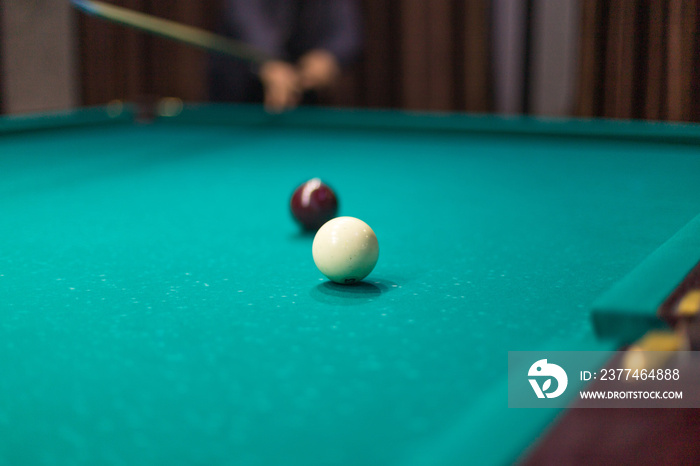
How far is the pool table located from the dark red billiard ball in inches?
2.8

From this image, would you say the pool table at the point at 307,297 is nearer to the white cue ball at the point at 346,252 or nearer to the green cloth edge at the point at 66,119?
the white cue ball at the point at 346,252

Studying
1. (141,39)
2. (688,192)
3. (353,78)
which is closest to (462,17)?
(353,78)

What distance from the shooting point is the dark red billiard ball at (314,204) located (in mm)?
1744

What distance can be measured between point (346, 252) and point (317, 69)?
3.81m

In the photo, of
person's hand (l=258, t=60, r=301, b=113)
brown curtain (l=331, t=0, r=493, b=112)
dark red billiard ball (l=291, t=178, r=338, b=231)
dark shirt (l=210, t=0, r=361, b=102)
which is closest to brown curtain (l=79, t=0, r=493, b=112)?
brown curtain (l=331, t=0, r=493, b=112)

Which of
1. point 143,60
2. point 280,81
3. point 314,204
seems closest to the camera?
point 314,204

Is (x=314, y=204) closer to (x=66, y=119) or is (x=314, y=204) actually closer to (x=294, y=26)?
(x=66, y=119)

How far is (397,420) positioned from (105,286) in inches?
28.3

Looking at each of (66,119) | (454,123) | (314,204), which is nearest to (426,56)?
(454,123)

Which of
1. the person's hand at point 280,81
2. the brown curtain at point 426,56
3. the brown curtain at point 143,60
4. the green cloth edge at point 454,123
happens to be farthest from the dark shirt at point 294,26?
the green cloth edge at point 454,123

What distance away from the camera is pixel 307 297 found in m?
1.24

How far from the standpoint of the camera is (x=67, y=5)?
18.7ft

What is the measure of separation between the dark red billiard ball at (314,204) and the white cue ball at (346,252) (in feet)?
1.24

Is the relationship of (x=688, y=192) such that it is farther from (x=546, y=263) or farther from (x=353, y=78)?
(x=353, y=78)
